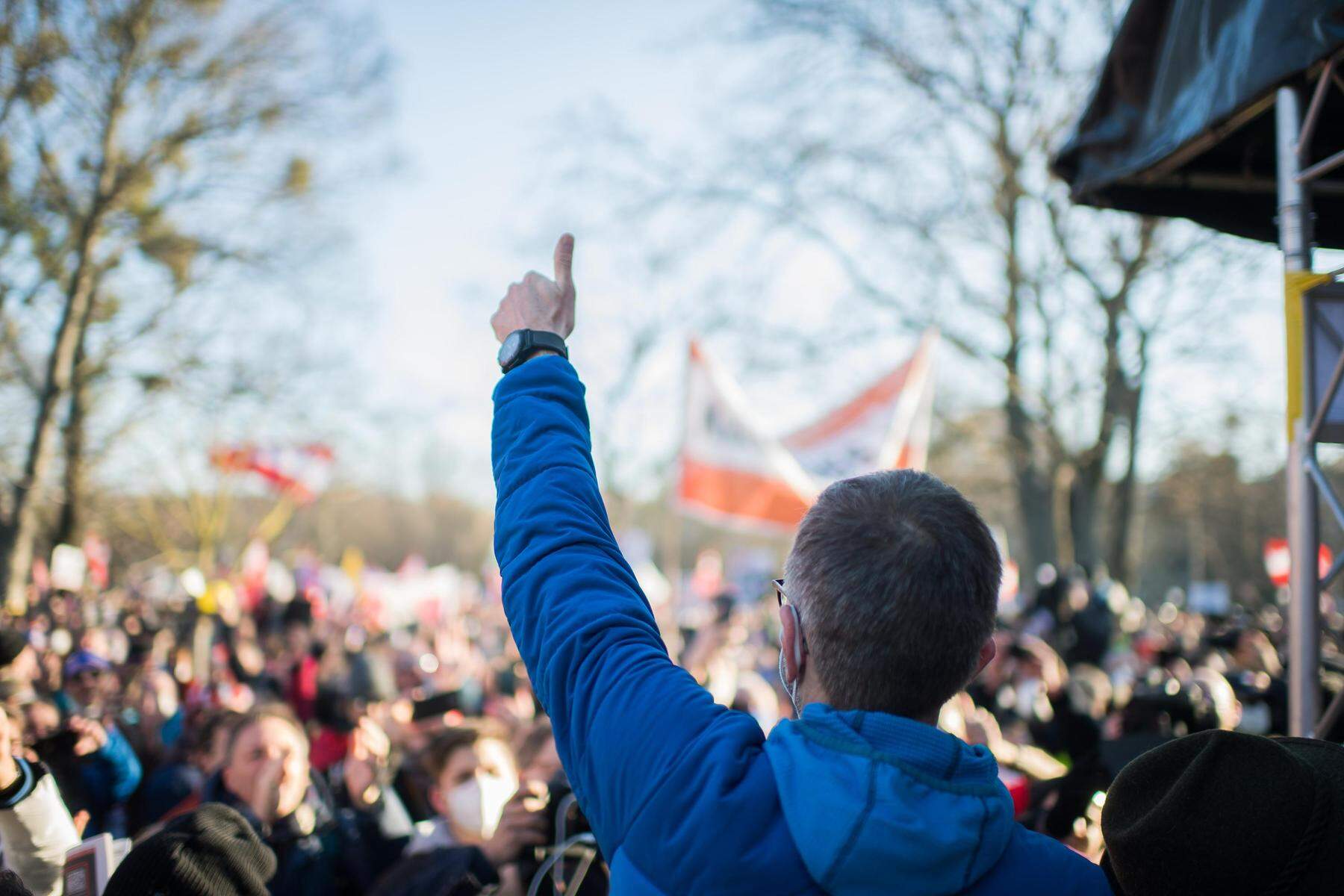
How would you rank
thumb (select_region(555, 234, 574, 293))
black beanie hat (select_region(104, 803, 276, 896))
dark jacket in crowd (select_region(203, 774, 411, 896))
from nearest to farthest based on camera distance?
1. thumb (select_region(555, 234, 574, 293))
2. black beanie hat (select_region(104, 803, 276, 896))
3. dark jacket in crowd (select_region(203, 774, 411, 896))

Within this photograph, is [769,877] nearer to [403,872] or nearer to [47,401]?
[403,872]

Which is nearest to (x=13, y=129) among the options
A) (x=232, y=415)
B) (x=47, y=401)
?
(x=47, y=401)

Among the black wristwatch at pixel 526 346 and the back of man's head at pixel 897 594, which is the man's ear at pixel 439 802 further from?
the back of man's head at pixel 897 594

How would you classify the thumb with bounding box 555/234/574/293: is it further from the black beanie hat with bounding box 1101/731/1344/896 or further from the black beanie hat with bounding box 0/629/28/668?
the black beanie hat with bounding box 0/629/28/668

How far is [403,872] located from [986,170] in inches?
557

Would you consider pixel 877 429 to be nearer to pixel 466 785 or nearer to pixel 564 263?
pixel 466 785

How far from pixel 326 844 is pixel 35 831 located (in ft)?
3.61

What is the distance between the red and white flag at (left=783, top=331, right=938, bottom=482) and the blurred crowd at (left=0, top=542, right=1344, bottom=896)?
1564mm

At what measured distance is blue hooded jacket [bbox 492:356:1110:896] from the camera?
117 centimetres

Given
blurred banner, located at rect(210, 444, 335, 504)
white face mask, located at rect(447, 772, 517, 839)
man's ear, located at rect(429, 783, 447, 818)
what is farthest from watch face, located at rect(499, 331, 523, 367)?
blurred banner, located at rect(210, 444, 335, 504)

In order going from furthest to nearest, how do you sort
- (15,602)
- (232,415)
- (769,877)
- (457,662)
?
(232,415) → (15,602) → (457,662) → (769,877)

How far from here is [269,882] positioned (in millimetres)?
3293

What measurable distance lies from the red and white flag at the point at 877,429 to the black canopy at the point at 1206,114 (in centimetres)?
337

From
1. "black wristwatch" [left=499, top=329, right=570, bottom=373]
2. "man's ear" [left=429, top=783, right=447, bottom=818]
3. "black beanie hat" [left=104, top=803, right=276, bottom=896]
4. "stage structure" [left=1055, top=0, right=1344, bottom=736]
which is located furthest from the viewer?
"man's ear" [left=429, top=783, right=447, bottom=818]
